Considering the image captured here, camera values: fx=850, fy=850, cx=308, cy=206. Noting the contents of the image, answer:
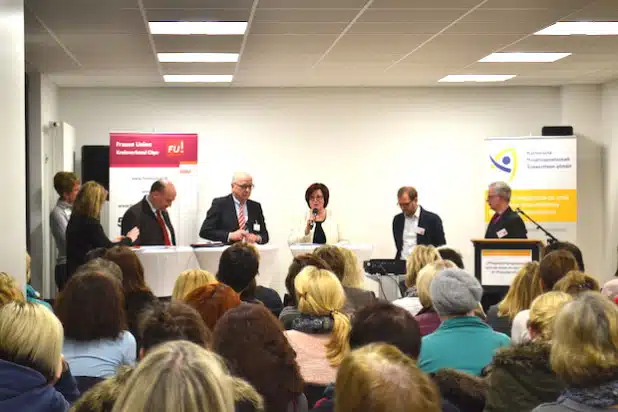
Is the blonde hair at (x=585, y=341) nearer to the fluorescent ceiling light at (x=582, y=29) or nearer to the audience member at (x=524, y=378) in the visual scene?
the audience member at (x=524, y=378)

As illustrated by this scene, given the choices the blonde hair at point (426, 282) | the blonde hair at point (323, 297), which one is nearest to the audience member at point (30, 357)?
the blonde hair at point (323, 297)

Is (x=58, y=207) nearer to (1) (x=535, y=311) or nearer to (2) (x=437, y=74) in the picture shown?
(2) (x=437, y=74)

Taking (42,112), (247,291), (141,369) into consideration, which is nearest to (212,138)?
(42,112)

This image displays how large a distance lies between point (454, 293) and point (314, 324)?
703 millimetres

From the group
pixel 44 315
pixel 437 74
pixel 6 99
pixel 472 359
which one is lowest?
pixel 472 359

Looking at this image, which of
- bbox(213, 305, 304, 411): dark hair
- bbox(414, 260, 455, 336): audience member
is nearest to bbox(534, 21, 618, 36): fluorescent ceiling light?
bbox(414, 260, 455, 336): audience member

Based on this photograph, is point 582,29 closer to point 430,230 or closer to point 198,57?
point 430,230

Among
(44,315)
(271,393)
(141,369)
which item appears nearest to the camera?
(141,369)

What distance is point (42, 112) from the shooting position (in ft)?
33.3

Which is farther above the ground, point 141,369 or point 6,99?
point 6,99

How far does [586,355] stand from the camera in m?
2.60

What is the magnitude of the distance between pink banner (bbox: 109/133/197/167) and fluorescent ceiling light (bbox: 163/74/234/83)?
726 millimetres

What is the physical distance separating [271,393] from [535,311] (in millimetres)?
1486

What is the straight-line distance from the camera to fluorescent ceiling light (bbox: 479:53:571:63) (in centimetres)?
934
